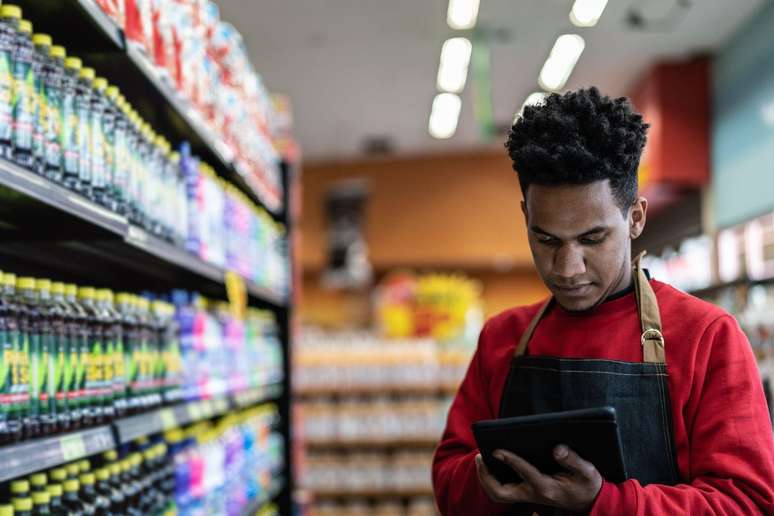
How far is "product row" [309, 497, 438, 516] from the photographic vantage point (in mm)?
5887

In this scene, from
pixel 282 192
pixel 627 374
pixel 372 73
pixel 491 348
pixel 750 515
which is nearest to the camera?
pixel 750 515

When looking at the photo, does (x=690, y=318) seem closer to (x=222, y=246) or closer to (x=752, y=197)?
(x=222, y=246)

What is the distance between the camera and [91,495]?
2.04 m

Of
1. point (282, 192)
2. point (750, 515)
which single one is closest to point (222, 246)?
point (282, 192)

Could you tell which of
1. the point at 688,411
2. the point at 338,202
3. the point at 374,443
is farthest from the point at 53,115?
the point at 338,202

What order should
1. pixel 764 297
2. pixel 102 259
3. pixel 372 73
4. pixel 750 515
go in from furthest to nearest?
pixel 372 73
pixel 764 297
pixel 102 259
pixel 750 515

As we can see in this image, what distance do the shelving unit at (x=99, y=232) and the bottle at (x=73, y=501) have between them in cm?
11

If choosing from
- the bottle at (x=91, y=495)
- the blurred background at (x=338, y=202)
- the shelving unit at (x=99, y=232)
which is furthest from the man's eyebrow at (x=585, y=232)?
the bottle at (x=91, y=495)

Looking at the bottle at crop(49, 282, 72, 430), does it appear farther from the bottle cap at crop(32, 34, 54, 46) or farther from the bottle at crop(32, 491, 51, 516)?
the bottle cap at crop(32, 34, 54, 46)

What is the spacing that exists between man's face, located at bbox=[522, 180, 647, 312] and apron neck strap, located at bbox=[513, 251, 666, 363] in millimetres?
55

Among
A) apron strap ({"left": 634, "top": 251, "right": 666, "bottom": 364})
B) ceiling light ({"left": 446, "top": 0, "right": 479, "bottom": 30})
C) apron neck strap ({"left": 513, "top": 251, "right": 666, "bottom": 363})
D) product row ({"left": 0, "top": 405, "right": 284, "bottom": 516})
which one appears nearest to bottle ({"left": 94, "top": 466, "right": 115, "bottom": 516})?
product row ({"left": 0, "top": 405, "right": 284, "bottom": 516})

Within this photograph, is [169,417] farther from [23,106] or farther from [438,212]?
[438,212]

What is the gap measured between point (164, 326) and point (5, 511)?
3.28 feet

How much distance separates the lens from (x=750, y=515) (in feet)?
4.45
